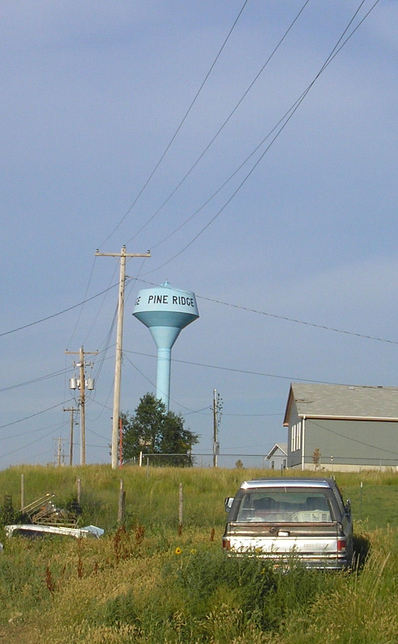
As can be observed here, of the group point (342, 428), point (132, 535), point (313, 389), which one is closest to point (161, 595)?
point (132, 535)

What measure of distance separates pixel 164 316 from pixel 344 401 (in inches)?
548

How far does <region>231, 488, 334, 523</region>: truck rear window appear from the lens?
1302 cm

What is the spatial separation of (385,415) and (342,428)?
277 centimetres

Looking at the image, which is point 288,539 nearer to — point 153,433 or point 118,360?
point 118,360

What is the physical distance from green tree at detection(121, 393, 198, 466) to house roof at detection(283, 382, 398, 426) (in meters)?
7.67

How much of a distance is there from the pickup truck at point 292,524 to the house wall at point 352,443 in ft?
132

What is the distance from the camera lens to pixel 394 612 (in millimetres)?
9398

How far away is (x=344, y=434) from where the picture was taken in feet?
179

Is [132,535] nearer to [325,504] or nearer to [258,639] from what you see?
[325,504]

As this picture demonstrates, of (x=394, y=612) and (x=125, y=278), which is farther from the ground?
(x=125, y=278)

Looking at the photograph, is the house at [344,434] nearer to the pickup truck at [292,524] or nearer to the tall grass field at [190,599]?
the tall grass field at [190,599]

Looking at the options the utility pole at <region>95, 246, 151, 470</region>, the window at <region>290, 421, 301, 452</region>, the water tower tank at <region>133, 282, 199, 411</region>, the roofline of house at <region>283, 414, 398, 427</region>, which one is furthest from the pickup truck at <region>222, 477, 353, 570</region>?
the water tower tank at <region>133, 282, 199, 411</region>

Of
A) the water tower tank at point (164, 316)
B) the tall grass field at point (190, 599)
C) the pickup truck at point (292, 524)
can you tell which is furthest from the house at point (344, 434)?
the pickup truck at point (292, 524)

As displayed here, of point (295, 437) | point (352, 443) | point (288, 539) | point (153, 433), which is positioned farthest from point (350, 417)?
point (288, 539)
